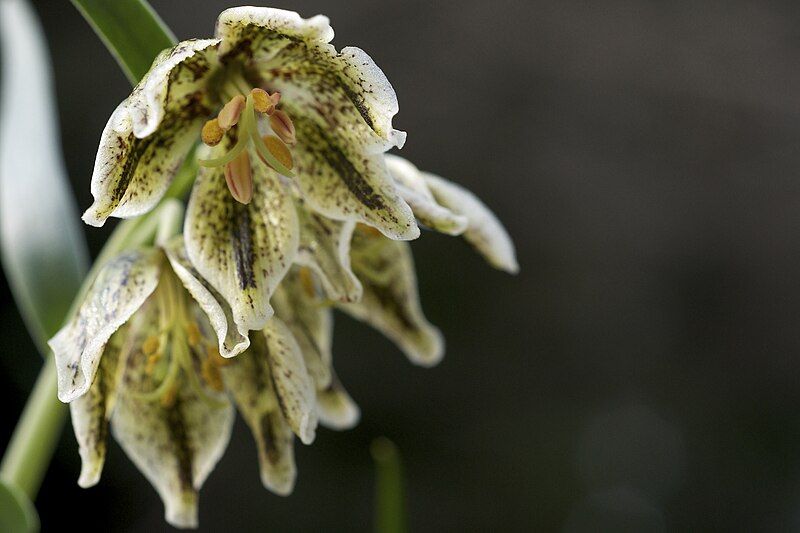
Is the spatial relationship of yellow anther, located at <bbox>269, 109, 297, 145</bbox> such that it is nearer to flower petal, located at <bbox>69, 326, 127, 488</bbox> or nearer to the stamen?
the stamen

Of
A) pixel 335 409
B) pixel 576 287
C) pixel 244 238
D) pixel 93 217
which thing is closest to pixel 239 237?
pixel 244 238

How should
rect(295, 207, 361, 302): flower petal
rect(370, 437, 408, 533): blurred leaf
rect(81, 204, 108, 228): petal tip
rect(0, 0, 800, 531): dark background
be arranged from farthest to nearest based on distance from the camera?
rect(0, 0, 800, 531): dark background → rect(370, 437, 408, 533): blurred leaf → rect(295, 207, 361, 302): flower petal → rect(81, 204, 108, 228): petal tip

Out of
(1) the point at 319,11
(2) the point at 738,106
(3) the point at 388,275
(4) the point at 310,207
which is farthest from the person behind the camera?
(2) the point at 738,106

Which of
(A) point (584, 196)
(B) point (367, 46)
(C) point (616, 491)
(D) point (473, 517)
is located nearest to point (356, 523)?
(D) point (473, 517)

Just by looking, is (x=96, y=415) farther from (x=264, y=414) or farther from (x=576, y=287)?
(x=576, y=287)

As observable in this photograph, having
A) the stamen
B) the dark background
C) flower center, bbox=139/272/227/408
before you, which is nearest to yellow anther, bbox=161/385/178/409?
flower center, bbox=139/272/227/408

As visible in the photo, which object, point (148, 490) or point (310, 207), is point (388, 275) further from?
point (148, 490)
